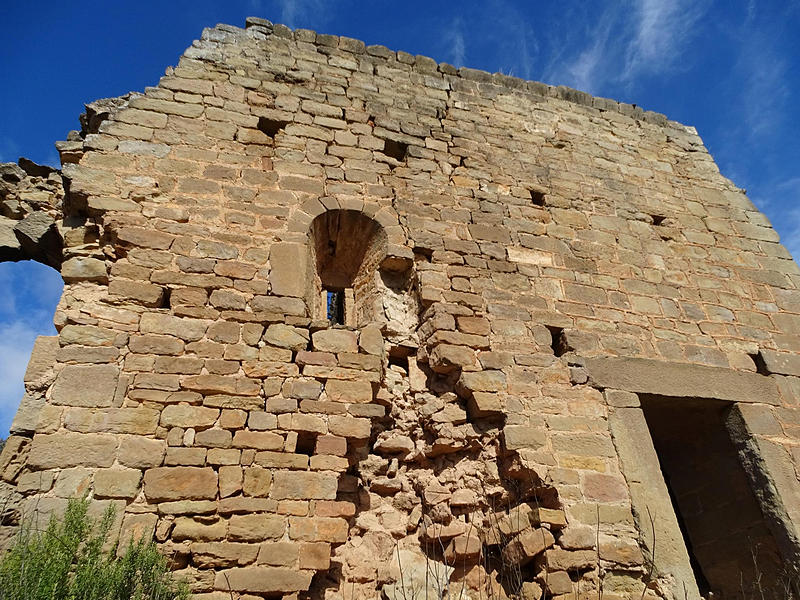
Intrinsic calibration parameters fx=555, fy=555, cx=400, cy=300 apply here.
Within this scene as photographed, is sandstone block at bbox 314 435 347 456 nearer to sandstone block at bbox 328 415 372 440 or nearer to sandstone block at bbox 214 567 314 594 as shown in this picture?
sandstone block at bbox 328 415 372 440

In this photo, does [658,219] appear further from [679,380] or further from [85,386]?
[85,386]

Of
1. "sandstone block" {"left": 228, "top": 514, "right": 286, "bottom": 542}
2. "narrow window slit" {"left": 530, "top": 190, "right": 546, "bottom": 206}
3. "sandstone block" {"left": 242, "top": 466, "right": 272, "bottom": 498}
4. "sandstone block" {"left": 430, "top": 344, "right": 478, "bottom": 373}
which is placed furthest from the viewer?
"narrow window slit" {"left": 530, "top": 190, "right": 546, "bottom": 206}

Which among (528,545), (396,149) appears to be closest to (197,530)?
(528,545)

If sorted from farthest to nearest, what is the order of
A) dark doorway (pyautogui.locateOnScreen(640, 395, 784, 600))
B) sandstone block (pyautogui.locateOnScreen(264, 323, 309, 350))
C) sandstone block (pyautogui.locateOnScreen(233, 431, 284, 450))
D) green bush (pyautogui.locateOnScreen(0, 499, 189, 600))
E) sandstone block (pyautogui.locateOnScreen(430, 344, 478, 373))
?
dark doorway (pyautogui.locateOnScreen(640, 395, 784, 600)), sandstone block (pyautogui.locateOnScreen(430, 344, 478, 373)), sandstone block (pyautogui.locateOnScreen(264, 323, 309, 350)), sandstone block (pyautogui.locateOnScreen(233, 431, 284, 450)), green bush (pyautogui.locateOnScreen(0, 499, 189, 600))

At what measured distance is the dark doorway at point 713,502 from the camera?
436cm

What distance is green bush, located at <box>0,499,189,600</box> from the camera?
2480mm

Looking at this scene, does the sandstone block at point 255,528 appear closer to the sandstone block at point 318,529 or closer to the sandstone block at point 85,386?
the sandstone block at point 318,529

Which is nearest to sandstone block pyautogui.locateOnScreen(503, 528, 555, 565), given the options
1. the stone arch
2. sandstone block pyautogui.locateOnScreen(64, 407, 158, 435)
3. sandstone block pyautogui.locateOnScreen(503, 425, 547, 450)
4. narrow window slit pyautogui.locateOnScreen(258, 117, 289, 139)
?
sandstone block pyautogui.locateOnScreen(503, 425, 547, 450)

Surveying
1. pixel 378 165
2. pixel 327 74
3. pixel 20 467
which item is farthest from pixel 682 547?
pixel 327 74

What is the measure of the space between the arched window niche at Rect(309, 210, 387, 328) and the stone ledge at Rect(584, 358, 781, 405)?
1849mm

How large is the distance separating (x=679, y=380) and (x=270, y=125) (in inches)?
164

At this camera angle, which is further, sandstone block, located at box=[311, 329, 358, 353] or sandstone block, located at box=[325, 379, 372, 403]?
sandstone block, located at box=[311, 329, 358, 353]

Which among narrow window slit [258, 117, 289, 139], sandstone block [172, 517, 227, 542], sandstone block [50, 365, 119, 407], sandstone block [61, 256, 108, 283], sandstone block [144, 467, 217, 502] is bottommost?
sandstone block [172, 517, 227, 542]

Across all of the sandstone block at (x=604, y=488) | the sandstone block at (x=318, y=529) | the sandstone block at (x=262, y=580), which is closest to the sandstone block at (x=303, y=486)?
the sandstone block at (x=318, y=529)
